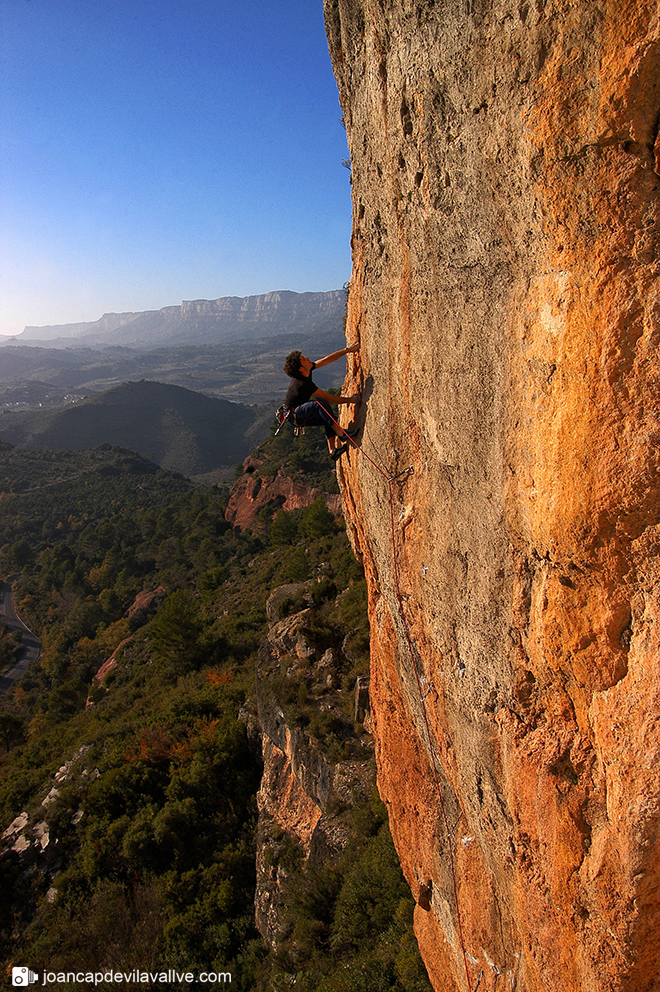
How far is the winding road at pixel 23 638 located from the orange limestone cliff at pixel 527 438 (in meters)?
59.9

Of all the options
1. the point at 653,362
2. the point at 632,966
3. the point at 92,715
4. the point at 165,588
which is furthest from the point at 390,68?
the point at 165,588

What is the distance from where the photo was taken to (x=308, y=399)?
23.0ft

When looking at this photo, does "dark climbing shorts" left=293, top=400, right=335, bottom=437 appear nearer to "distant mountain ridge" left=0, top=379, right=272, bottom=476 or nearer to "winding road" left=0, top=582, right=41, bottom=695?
"winding road" left=0, top=582, right=41, bottom=695

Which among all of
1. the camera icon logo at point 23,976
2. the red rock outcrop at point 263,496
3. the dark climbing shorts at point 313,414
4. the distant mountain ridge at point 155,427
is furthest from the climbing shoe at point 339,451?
the distant mountain ridge at point 155,427

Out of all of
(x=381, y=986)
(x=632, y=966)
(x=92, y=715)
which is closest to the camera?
(x=632, y=966)

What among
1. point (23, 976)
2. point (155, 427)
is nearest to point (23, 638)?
point (23, 976)

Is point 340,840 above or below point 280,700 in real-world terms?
below

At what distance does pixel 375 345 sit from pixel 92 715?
32.1 metres

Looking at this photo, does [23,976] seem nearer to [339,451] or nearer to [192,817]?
[192,817]

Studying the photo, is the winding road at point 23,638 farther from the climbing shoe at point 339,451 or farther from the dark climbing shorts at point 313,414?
the dark climbing shorts at point 313,414

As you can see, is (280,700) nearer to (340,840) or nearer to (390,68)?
(340,840)

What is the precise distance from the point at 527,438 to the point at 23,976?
19.6 metres

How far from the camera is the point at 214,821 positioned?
17.5 metres

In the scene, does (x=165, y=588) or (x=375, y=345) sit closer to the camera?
(x=375, y=345)
